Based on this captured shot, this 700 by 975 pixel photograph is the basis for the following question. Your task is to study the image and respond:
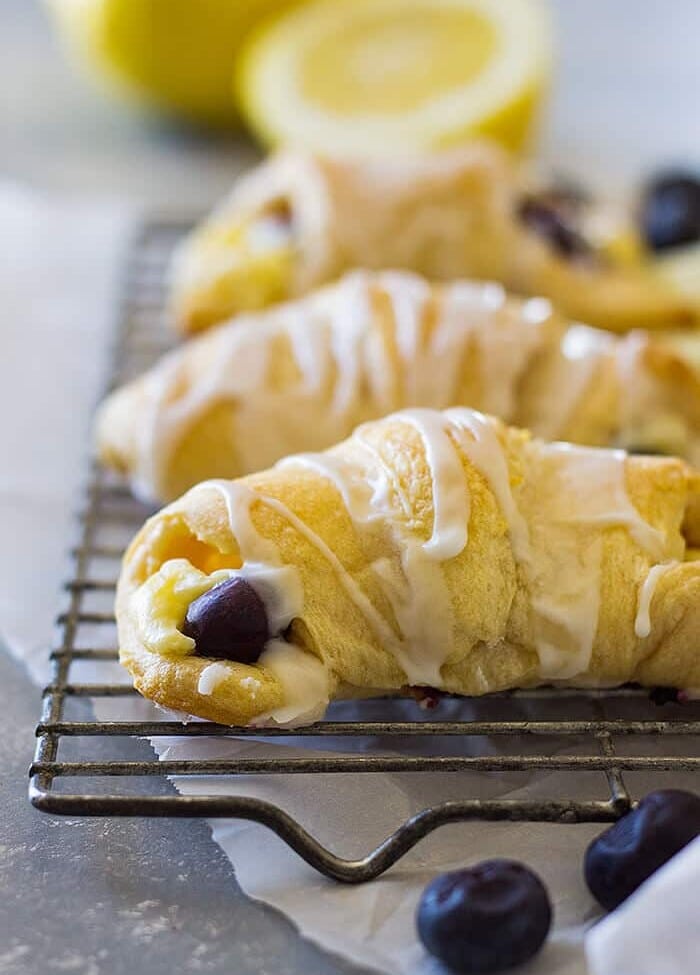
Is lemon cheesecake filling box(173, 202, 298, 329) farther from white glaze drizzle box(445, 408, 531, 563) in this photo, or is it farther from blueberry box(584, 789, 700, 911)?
blueberry box(584, 789, 700, 911)

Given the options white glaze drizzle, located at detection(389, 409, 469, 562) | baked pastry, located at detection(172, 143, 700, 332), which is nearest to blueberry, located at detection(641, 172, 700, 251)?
baked pastry, located at detection(172, 143, 700, 332)

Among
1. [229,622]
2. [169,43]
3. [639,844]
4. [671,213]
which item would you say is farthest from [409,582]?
[169,43]

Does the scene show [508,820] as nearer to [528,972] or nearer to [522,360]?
[528,972]

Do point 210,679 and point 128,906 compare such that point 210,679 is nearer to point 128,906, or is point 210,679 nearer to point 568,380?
point 128,906

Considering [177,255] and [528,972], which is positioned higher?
[177,255]

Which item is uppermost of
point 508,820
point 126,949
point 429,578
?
point 429,578

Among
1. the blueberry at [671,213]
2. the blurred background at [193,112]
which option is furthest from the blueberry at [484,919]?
the blurred background at [193,112]

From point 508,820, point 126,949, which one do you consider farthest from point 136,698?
→ point 508,820
